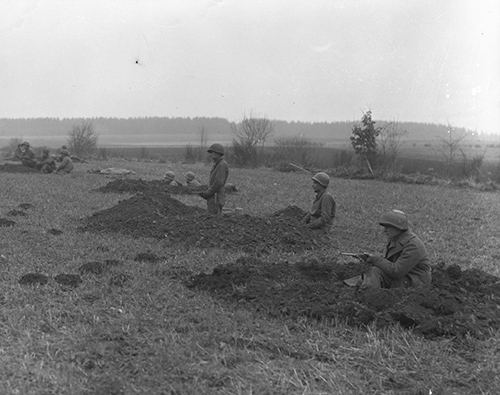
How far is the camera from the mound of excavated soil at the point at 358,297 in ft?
20.2

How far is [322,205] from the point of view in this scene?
36.9ft

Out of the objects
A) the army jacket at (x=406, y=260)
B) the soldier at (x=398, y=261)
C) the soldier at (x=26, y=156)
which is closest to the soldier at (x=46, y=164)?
the soldier at (x=26, y=156)

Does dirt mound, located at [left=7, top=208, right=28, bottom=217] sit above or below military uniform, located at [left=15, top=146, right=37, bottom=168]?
below

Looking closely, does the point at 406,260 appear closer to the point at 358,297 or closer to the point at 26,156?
the point at 358,297

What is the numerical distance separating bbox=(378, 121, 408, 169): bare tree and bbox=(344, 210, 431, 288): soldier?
1226 inches

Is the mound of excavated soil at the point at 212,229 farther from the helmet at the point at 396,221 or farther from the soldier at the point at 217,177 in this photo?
the helmet at the point at 396,221

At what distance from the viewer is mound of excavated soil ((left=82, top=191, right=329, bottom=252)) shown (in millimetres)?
10398

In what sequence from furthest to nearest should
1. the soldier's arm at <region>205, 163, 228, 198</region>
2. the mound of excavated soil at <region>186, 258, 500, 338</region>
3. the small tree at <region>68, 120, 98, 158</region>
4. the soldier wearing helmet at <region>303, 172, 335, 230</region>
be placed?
the small tree at <region>68, 120, 98, 158</region>
the soldier's arm at <region>205, 163, 228, 198</region>
the soldier wearing helmet at <region>303, 172, 335, 230</region>
the mound of excavated soil at <region>186, 258, 500, 338</region>

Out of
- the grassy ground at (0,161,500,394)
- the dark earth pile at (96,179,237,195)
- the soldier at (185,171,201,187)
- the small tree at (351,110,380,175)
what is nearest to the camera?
the grassy ground at (0,161,500,394)

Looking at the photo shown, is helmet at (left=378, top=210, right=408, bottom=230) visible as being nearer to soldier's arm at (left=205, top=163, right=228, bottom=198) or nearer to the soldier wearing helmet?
the soldier wearing helmet

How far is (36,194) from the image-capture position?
1614cm

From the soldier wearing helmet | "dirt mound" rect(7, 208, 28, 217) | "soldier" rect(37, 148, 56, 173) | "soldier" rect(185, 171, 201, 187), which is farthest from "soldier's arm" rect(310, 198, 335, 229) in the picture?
"soldier" rect(37, 148, 56, 173)

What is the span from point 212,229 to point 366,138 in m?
28.2

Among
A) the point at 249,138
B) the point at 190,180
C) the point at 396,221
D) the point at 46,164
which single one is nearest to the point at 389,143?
the point at 249,138
